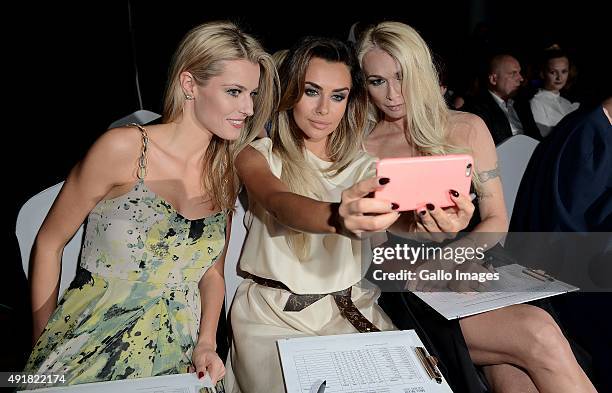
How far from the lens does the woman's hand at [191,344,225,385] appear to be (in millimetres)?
1380

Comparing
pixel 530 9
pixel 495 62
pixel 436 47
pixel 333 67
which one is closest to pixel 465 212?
pixel 333 67

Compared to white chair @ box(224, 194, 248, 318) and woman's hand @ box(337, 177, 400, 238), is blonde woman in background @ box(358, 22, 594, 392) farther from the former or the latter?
white chair @ box(224, 194, 248, 318)

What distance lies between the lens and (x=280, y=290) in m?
1.60

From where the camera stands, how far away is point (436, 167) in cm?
102

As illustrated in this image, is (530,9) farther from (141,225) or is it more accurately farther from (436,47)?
(141,225)

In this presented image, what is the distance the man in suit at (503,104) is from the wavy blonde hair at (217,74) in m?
2.62

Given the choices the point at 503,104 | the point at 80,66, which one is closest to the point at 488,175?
the point at 503,104

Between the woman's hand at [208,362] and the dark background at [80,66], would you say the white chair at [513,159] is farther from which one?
the dark background at [80,66]

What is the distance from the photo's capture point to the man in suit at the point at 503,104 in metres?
4.00

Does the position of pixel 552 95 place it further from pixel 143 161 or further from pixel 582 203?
pixel 143 161

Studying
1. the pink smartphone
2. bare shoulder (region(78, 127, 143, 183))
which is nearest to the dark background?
bare shoulder (region(78, 127, 143, 183))

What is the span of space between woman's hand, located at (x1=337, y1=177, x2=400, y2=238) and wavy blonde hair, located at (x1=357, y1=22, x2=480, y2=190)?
0.97 m

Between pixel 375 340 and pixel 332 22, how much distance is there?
5.51 meters

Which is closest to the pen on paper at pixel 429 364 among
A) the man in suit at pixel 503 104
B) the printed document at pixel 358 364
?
the printed document at pixel 358 364
